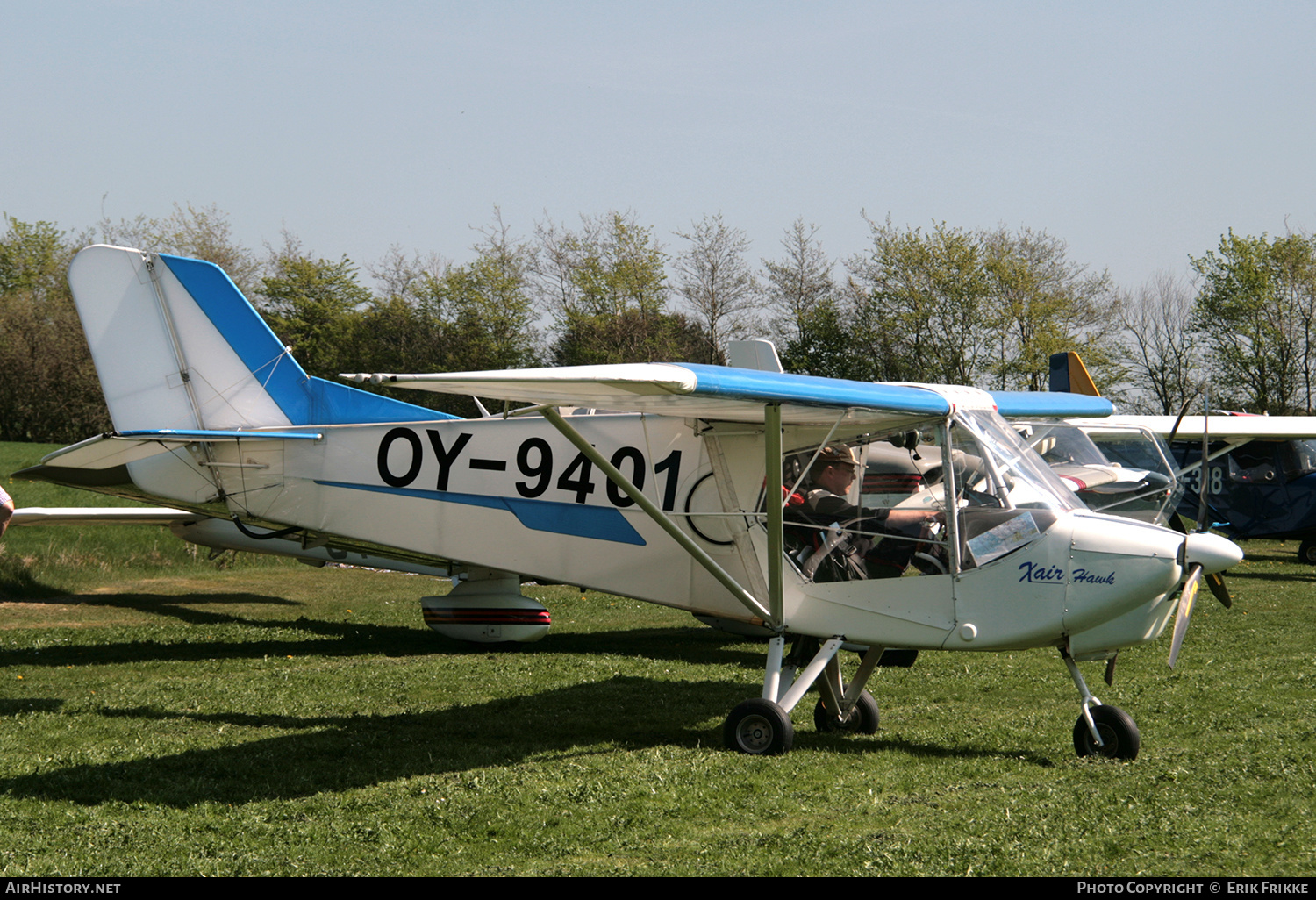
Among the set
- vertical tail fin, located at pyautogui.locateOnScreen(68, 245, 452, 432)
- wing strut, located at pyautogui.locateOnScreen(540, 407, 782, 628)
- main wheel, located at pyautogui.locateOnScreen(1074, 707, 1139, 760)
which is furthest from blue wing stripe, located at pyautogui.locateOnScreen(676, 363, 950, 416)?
vertical tail fin, located at pyautogui.locateOnScreen(68, 245, 452, 432)

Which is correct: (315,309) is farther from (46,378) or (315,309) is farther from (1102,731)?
(1102,731)

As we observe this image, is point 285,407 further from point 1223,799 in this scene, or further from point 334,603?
point 1223,799

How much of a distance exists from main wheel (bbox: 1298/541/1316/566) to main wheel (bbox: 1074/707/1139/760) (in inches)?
700

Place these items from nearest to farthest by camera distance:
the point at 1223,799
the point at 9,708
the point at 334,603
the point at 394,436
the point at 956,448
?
the point at 1223,799 < the point at 956,448 < the point at 9,708 < the point at 394,436 < the point at 334,603

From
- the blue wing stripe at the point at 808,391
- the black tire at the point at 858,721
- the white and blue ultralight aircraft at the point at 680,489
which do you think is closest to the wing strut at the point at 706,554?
the white and blue ultralight aircraft at the point at 680,489

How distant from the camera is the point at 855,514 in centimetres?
657

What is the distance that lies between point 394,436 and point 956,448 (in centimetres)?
489

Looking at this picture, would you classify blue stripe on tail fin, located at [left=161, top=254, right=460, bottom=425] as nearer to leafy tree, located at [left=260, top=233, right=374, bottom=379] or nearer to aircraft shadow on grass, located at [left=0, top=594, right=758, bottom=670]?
aircraft shadow on grass, located at [left=0, top=594, right=758, bottom=670]

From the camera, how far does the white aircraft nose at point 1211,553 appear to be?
581 cm

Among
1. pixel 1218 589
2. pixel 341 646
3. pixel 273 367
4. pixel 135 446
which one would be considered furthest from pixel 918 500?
pixel 341 646

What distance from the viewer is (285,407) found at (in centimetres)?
973

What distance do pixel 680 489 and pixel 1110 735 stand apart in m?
3.19

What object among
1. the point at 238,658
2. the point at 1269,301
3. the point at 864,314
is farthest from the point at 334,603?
the point at 1269,301

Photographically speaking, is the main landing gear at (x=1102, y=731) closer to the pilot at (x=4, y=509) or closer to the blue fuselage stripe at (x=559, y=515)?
the blue fuselage stripe at (x=559, y=515)
